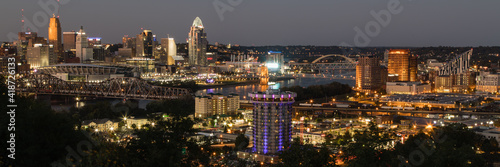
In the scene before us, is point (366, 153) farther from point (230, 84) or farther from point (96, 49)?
point (96, 49)

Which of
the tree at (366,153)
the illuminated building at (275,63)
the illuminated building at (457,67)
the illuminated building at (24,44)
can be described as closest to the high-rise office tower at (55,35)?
the illuminated building at (24,44)

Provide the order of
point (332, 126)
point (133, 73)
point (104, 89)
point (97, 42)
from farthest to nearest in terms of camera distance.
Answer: point (97, 42) → point (133, 73) → point (104, 89) → point (332, 126)

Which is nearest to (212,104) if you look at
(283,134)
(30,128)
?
(283,134)

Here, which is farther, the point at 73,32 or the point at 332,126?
the point at 73,32

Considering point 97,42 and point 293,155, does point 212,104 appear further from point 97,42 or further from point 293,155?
point 97,42

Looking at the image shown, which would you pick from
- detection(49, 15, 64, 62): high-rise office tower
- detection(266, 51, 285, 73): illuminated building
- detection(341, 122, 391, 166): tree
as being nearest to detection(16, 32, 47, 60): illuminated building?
detection(49, 15, 64, 62): high-rise office tower

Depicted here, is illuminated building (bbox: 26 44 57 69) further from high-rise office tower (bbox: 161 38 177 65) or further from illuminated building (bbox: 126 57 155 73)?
high-rise office tower (bbox: 161 38 177 65)

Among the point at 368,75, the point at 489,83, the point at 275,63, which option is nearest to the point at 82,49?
the point at 275,63
